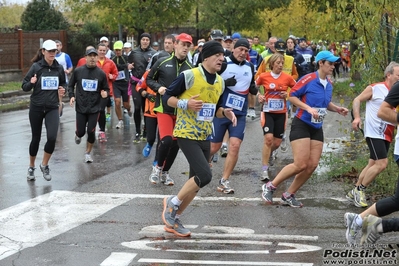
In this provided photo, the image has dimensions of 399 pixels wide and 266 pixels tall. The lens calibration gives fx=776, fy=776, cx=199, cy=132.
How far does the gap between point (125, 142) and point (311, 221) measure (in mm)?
7373

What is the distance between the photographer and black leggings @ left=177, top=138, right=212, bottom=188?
25.8 ft

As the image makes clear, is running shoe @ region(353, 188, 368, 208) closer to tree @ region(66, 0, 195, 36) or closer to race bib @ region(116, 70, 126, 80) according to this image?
race bib @ region(116, 70, 126, 80)

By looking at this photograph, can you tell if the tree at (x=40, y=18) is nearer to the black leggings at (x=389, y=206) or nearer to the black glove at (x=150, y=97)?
the black glove at (x=150, y=97)

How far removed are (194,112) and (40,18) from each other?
32.8 m

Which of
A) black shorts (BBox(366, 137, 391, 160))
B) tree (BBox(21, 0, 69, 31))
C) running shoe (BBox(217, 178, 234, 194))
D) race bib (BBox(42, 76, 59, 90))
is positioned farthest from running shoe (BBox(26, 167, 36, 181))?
tree (BBox(21, 0, 69, 31))

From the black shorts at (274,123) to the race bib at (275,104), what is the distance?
13 centimetres

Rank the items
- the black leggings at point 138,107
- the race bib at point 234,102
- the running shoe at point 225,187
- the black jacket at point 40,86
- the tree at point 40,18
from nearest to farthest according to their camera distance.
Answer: the running shoe at point 225,187, the race bib at point 234,102, the black jacket at point 40,86, the black leggings at point 138,107, the tree at point 40,18

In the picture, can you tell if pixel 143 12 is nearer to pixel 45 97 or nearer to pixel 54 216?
pixel 45 97

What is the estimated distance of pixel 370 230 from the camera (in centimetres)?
697

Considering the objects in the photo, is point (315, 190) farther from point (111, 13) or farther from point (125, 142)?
point (111, 13)

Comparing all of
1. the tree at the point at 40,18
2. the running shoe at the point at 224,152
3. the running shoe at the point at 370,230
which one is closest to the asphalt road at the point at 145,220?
the running shoe at the point at 370,230

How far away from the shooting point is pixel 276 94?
457 inches

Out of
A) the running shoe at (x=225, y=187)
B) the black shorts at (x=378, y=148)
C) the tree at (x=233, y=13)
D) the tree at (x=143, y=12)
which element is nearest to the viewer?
the black shorts at (x=378, y=148)

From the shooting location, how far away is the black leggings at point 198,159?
787 cm
